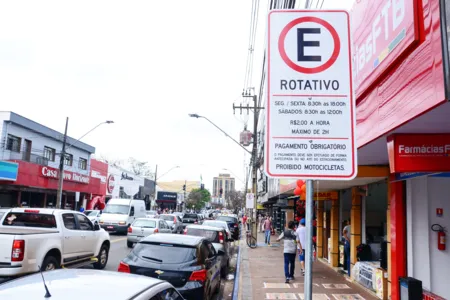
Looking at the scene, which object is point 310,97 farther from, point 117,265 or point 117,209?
point 117,209

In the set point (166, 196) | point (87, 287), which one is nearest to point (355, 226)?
A: point (87, 287)

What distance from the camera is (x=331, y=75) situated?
286 cm

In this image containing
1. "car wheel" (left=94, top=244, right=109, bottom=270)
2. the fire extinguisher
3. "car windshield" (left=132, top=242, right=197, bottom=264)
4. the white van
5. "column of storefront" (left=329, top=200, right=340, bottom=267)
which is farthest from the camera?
the white van

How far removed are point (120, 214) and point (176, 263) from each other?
2064 cm

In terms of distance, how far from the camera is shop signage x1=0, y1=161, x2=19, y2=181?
25.2 metres

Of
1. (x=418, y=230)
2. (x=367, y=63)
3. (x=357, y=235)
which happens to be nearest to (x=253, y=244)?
(x=357, y=235)

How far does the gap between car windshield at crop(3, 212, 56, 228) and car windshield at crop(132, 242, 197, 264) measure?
3.78 metres

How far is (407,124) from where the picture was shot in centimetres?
463

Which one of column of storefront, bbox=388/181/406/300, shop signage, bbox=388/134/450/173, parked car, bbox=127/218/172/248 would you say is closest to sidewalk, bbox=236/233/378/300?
column of storefront, bbox=388/181/406/300

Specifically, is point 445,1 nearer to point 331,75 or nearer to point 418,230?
point 331,75

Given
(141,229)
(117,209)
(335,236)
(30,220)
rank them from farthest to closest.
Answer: (117,209)
(141,229)
(335,236)
(30,220)

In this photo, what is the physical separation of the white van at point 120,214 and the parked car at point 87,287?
23.2 m

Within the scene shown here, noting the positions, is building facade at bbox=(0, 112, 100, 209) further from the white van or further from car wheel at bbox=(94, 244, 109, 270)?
car wheel at bbox=(94, 244, 109, 270)

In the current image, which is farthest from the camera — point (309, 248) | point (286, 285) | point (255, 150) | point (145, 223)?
point (255, 150)
